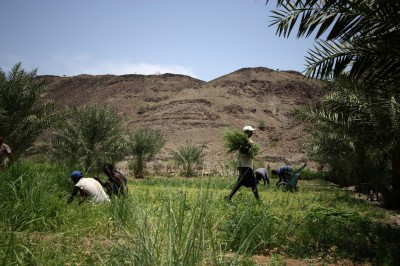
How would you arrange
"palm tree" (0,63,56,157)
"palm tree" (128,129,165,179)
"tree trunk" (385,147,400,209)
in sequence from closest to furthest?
"tree trunk" (385,147,400,209) → "palm tree" (0,63,56,157) → "palm tree" (128,129,165,179)

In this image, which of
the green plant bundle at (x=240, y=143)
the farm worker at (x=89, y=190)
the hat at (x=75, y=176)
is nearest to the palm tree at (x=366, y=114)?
the green plant bundle at (x=240, y=143)

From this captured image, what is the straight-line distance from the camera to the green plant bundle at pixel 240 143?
8102 mm

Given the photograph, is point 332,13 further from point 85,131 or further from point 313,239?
point 85,131

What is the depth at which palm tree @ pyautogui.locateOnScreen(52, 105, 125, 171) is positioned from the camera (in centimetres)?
2008

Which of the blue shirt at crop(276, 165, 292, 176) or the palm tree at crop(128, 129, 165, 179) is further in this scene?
the palm tree at crop(128, 129, 165, 179)

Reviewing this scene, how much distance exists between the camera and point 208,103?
2270 inches

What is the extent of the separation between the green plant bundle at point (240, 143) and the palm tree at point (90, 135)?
41.4ft

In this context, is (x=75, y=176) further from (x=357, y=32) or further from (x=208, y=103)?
(x=208, y=103)

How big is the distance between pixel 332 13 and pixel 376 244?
4.26 meters

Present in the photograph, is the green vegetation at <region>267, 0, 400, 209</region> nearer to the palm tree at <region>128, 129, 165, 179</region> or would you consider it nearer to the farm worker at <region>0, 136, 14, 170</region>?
the farm worker at <region>0, 136, 14, 170</region>

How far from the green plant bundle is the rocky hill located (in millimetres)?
30392

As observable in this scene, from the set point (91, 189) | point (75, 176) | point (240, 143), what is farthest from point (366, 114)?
point (75, 176)

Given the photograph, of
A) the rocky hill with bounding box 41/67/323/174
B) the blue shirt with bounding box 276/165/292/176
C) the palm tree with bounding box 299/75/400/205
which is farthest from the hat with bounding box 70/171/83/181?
the rocky hill with bounding box 41/67/323/174

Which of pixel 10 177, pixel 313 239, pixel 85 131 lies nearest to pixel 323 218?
pixel 313 239
